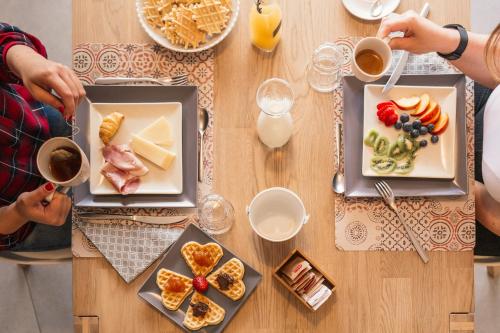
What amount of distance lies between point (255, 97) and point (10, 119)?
2.39 ft

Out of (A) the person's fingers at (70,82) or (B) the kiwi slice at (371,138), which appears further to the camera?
(B) the kiwi slice at (371,138)

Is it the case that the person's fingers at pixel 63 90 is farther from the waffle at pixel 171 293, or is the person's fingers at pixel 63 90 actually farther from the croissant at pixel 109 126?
the waffle at pixel 171 293

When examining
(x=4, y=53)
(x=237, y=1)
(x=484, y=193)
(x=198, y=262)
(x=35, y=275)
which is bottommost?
(x=35, y=275)

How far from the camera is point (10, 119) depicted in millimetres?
1408

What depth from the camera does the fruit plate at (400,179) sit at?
1341 mm

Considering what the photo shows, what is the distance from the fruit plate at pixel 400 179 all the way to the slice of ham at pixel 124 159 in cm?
58

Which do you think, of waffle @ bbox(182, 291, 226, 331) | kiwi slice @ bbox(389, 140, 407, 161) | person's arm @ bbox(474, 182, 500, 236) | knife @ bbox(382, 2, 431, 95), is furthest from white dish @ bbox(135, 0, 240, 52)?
person's arm @ bbox(474, 182, 500, 236)

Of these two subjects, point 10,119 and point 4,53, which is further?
point 10,119

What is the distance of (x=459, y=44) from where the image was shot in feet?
4.35

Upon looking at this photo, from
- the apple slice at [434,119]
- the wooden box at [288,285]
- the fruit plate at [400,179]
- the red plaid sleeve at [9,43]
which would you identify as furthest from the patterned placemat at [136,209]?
the apple slice at [434,119]

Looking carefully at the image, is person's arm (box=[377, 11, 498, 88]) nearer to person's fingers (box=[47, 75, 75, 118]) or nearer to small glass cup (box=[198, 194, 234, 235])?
small glass cup (box=[198, 194, 234, 235])

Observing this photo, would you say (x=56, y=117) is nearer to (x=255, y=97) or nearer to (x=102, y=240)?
(x=102, y=240)

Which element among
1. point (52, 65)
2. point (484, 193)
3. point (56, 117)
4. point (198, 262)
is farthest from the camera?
point (56, 117)

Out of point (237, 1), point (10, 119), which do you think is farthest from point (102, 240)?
point (237, 1)
